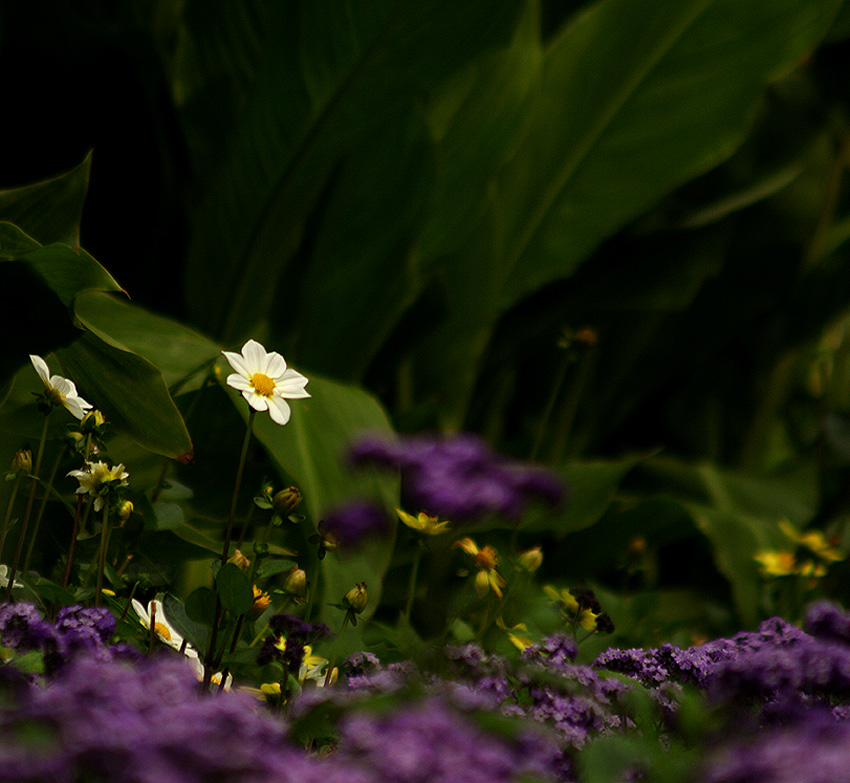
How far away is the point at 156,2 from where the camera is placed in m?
1.65

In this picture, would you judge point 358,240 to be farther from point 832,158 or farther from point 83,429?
point 832,158

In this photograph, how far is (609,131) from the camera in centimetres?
155

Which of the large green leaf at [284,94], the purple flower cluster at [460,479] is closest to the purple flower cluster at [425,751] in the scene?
the purple flower cluster at [460,479]

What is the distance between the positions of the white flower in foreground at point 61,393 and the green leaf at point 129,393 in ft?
0.20

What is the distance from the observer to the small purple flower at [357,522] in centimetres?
43

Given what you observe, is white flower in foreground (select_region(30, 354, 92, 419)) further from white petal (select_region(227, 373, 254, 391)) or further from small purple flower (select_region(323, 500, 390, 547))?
small purple flower (select_region(323, 500, 390, 547))

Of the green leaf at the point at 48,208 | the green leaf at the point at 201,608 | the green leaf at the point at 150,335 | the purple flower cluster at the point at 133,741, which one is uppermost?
the green leaf at the point at 48,208

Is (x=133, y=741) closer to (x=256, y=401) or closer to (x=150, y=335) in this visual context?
(x=256, y=401)

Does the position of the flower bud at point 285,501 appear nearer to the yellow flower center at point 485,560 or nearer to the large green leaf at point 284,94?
the yellow flower center at point 485,560

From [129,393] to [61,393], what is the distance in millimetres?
70

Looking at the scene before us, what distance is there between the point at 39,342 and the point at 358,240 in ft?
2.67

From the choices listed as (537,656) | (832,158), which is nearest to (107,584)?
(537,656)

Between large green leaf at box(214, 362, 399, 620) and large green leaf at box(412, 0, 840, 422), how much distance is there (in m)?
0.61

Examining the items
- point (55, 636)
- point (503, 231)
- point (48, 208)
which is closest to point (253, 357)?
point (55, 636)
